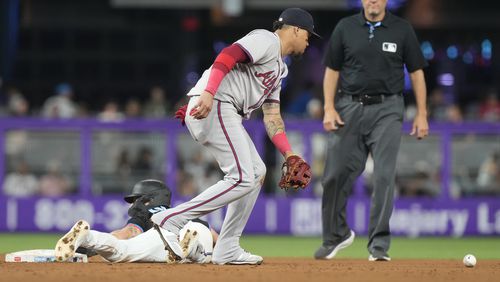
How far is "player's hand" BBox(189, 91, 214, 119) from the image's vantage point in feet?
22.5

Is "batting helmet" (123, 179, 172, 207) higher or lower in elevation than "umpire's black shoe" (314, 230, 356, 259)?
higher

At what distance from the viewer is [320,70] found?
20.7 meters

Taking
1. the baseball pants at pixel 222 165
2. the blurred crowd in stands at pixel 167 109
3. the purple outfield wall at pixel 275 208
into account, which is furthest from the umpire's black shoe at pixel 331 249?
the blurred crowd in stands at pixel 167 109

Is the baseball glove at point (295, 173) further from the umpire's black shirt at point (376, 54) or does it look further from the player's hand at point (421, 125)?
the player's hand at point (421, 125)

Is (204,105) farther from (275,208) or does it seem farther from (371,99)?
(275,208)

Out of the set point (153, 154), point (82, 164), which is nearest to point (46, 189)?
point (82, 164)

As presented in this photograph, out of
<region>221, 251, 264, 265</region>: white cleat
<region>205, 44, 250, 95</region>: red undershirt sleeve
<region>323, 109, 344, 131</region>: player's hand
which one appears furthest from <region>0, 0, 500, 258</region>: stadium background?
<region>205, 44, 250, 95</region>: red undershirt sleeve

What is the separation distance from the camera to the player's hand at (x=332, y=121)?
351 inches

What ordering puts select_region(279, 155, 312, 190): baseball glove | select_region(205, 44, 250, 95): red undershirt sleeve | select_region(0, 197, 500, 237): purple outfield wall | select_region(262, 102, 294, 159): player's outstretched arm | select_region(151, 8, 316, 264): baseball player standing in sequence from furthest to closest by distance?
select_region(0, 197, 500, 237): purple outfield wall → select_region(262, 102, 294, 159): player's outstretched arm → select_region(279, 155, 312, 190): baseball glove → select_region(151, 8, 316, 264): baseball player standing → select_region(205, 44, 250, 95): red undershirt sleeve

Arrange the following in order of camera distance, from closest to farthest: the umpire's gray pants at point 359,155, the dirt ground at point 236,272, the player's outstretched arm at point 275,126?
1. the dirt ground at point 236,272
2. the player's outstretched arm at point 275,126
3. the umpire's gray pants at point 359,155

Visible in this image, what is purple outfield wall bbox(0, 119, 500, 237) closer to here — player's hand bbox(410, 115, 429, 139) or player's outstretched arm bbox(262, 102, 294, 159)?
player's hand bbox(410, 115, 429, 139)

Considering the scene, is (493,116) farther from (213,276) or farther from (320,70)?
(213,276)

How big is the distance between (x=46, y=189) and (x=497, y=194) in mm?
6378

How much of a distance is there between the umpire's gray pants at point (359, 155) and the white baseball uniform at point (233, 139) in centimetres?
160
